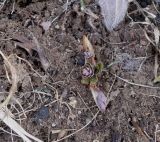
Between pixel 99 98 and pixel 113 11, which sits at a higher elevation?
pixel 113 11

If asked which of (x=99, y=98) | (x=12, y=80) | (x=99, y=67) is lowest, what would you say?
(x=99, y=98)

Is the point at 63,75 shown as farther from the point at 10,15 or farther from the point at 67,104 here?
the point at 10,15

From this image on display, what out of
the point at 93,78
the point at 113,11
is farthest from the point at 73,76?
the point at 113,11

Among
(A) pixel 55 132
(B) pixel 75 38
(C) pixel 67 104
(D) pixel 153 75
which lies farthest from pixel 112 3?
(A) pixel 55 132

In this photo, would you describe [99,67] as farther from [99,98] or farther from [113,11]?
[113,11]

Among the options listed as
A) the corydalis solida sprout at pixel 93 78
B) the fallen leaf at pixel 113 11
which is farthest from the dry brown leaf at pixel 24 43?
the fallen leaf at pixel 113 11

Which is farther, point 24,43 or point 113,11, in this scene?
point 113,11
